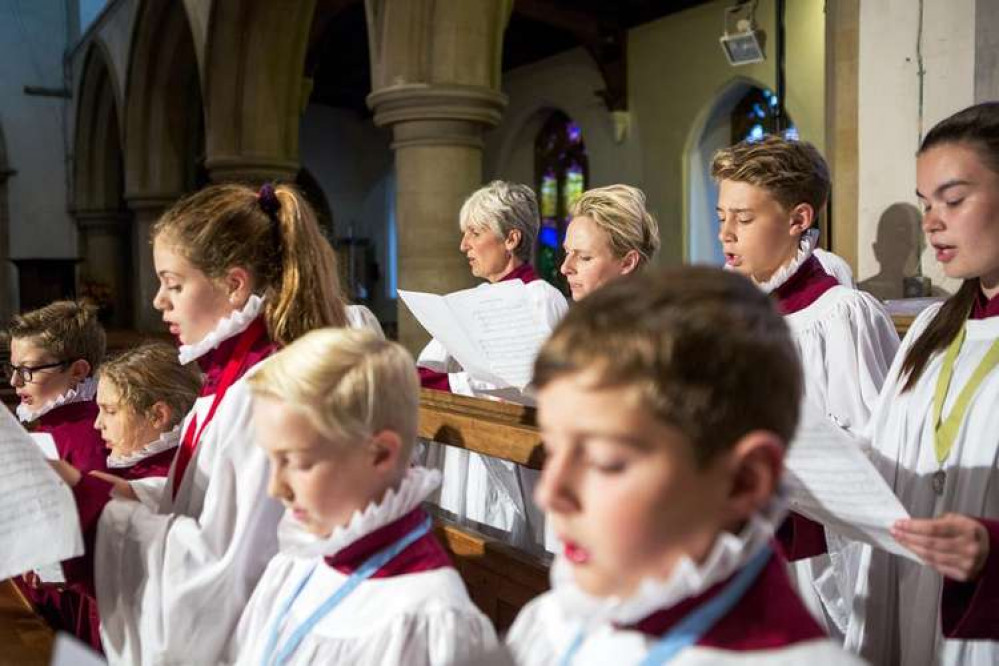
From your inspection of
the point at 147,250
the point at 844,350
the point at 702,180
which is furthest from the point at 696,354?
the point at 147,250

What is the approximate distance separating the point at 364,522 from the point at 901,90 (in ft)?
10.8

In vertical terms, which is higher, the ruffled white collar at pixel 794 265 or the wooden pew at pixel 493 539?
the ruffled white collar at pixel 794 265

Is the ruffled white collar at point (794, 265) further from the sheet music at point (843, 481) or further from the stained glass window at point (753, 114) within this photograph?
the stained glass window at point (753, 114)

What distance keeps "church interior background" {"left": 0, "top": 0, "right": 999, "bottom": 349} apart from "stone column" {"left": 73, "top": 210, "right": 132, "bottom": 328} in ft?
0.13

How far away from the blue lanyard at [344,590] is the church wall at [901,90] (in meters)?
3.03

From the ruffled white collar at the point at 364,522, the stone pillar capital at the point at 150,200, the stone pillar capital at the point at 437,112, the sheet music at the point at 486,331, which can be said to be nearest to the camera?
the ruffled white collar at the point at 364,522

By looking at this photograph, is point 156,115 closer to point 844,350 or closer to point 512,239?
point 512,239

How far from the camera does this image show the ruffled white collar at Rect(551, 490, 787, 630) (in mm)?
811

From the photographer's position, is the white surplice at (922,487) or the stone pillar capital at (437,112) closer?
the white surplice at (922,487)

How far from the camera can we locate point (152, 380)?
2352mm

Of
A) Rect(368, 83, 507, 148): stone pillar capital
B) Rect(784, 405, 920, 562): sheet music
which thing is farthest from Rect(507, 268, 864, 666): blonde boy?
Rect(368, 83, 507, 148): stone pillar capital

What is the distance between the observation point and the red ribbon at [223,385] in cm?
169

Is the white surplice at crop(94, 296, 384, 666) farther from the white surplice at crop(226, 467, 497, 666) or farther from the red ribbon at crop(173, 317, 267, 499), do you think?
the white surplice at crop(226, 467, 497, 666)

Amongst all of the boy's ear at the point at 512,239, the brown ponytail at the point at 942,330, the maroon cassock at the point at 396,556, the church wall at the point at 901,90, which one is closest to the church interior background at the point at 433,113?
the church wall at the point at 901,90
